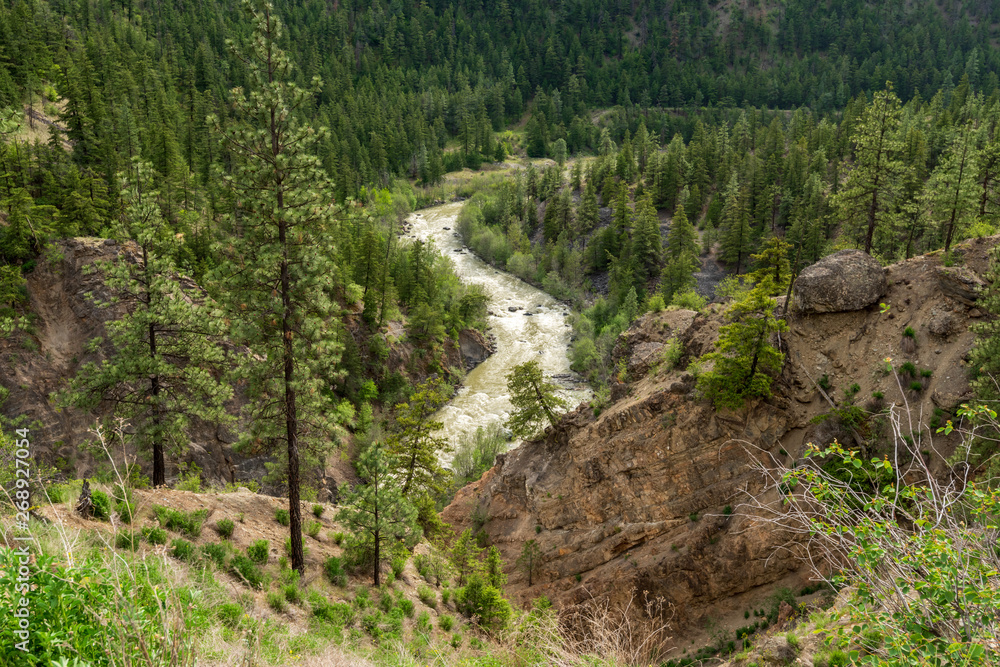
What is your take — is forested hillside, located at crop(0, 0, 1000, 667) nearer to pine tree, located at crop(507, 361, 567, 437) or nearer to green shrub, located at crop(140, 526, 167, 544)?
pine tree, located at crop(507, 361, 567, 437)

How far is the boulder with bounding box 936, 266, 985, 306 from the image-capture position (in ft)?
78.6

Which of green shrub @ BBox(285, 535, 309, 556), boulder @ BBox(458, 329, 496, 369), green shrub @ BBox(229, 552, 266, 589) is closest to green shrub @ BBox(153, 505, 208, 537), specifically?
green shrub @ BBox(229, 552, 266, 589)

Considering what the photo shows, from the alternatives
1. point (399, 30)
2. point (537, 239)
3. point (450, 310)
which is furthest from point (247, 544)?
point (399, 30)

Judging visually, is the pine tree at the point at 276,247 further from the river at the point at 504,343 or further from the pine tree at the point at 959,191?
the pine tree at the point at 959,191

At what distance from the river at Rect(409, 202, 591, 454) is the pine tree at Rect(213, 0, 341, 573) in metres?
30.6

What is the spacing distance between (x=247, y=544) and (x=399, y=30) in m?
208

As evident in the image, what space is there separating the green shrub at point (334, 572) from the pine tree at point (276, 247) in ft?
8.18

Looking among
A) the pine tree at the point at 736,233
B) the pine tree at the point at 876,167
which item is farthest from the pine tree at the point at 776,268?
the pine tree at the point at 736,233

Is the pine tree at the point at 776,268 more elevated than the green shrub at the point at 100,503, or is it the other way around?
the pine tree at the point at 776,268

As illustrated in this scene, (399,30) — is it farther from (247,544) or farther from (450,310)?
(247,544)

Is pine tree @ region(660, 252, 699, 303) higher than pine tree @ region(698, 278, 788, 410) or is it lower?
lower

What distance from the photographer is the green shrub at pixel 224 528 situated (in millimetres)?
17156

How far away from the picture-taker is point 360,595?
1770 centimetres

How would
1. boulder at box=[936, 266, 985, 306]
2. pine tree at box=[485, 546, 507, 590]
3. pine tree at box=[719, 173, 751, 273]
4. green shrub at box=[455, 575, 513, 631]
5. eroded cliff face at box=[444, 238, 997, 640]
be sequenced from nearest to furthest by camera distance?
green shrub at box=[455, 575, 513, 631] < eroded cliff face at box=[444, 238, 997, 640] < boulder at box=[936, 266, 985, 306] < pine tree at box=[485, 546, 507, 590] < pine tree at box=[719, 173, 751, 273]
